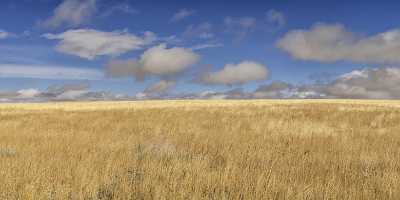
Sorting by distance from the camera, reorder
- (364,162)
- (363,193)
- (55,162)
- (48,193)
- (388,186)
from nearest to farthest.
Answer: (48,193)
(363,193)
(388,186)
(55,162)
(364,162)

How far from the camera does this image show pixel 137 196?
16.2 feet

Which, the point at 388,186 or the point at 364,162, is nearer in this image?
the point at 388,186

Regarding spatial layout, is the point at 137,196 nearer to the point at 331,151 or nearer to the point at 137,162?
the point at 137,162

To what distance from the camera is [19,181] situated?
5.58 m

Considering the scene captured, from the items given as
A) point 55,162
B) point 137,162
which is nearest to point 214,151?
point 137,162

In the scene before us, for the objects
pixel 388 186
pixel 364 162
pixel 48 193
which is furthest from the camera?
pixel 364 162

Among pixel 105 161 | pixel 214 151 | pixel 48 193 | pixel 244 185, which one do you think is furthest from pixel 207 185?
pixel 214 151

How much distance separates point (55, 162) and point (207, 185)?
10.7 ft

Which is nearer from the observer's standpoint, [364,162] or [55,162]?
[55,162]

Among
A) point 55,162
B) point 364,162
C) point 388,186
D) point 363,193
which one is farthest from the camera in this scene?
point 364,162

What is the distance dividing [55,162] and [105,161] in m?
0.90

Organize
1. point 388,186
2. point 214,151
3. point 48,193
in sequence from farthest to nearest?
point 214,151
point 388,186
point 48,193

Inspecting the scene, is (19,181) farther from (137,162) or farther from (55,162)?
(137,162)

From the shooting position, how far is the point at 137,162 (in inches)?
291
